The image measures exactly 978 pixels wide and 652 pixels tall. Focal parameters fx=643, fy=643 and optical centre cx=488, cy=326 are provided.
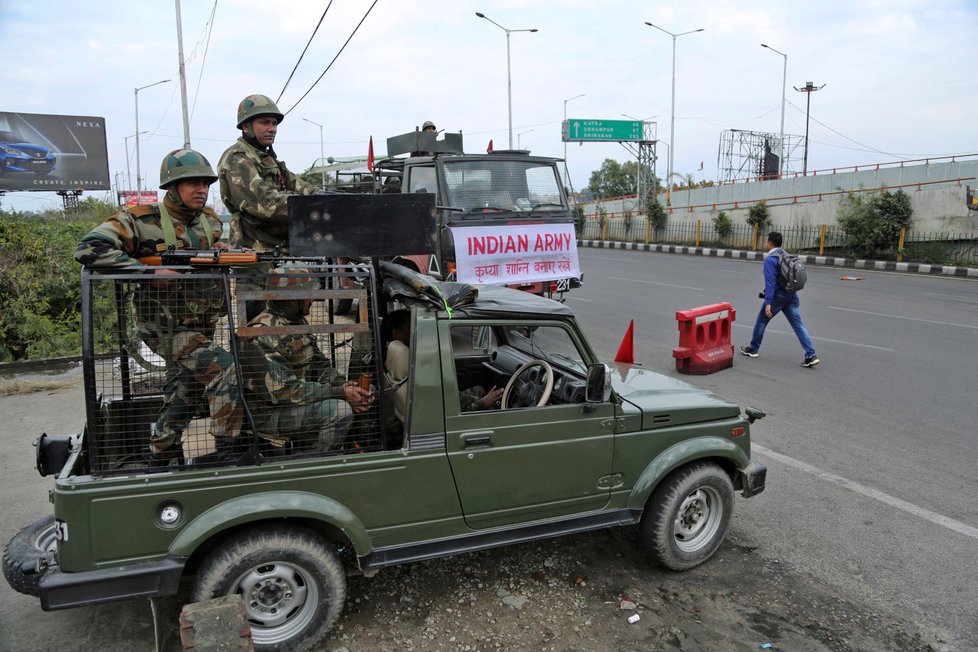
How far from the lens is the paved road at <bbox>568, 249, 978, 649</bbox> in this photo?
11.9 feet

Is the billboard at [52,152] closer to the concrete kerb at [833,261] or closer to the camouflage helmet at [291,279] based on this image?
the concrete kerb at [833,261]

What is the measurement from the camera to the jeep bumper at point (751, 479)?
375cm

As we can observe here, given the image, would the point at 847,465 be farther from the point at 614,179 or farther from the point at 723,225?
the point at 614,179

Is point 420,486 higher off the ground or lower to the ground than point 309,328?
lower

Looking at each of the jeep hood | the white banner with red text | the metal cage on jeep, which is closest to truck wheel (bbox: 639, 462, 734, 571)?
the jeep hood

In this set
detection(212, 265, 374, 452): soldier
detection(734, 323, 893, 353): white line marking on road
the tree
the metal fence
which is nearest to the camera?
detection(212, 265, 374, 452): soldier

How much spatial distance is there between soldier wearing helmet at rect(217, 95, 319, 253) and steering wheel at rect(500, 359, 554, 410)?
1638mm

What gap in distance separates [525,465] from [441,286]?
1014 millimetres

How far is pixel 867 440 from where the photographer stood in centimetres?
558

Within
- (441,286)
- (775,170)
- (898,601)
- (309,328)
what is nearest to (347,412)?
(309,328)

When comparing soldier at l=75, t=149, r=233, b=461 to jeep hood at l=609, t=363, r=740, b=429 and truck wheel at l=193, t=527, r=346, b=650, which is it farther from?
jeep hood at l=609, t=363, r=740, b=429

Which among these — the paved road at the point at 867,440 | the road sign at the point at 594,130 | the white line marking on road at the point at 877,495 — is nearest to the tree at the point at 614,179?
the road sign at the point at 594,130

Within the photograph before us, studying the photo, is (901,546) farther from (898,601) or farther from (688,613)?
(688,613)

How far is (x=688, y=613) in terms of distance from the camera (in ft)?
10.7
